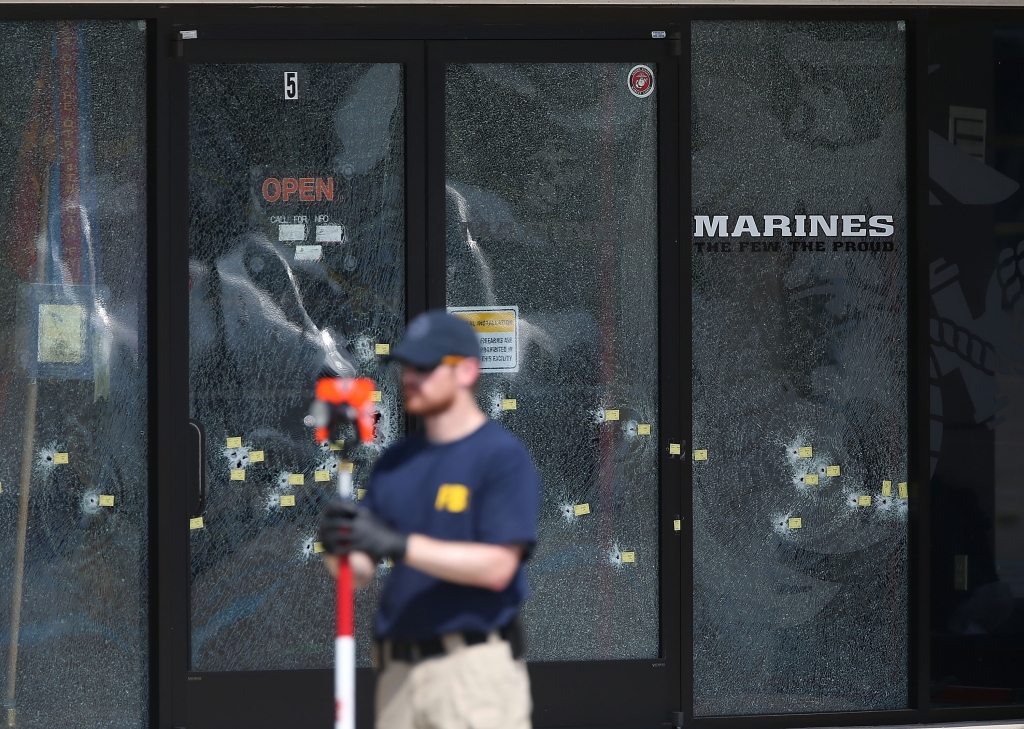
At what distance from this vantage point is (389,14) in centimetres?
567

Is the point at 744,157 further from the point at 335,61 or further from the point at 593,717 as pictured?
the point at 593,717

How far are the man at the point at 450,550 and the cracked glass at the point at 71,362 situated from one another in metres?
2.78

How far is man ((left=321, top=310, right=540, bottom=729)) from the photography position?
3.04 m

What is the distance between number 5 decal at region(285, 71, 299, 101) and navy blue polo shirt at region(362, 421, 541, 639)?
293 cm

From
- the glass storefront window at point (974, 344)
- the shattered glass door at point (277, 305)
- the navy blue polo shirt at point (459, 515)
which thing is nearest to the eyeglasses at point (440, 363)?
the navy blue polo shirt at point (459, 515)

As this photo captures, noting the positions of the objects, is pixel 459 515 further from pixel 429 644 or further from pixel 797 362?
pixel 797 362

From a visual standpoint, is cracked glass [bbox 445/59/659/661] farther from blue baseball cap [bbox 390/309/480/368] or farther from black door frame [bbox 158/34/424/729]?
blue baseball cap [bbox 390/309/480/368]

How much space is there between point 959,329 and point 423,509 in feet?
12.0

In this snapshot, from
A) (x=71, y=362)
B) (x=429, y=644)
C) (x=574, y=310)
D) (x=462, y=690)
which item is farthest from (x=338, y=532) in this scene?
(x=71, y=362)

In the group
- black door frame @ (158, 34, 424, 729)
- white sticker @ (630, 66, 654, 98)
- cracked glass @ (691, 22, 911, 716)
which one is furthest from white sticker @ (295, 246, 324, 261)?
cracked glass @ (691, 22, 911, 716)

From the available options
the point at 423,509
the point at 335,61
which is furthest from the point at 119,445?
the point at 423,509

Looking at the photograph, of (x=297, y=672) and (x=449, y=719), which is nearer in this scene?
(x=449, y=719)


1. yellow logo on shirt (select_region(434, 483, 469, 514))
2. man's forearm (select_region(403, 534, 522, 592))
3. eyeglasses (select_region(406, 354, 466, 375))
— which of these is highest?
eyeglasses (select_region(406, 354, 466, 375))

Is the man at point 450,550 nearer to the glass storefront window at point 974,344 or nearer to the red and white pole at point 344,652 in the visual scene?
the red and white pole at point 344,652
